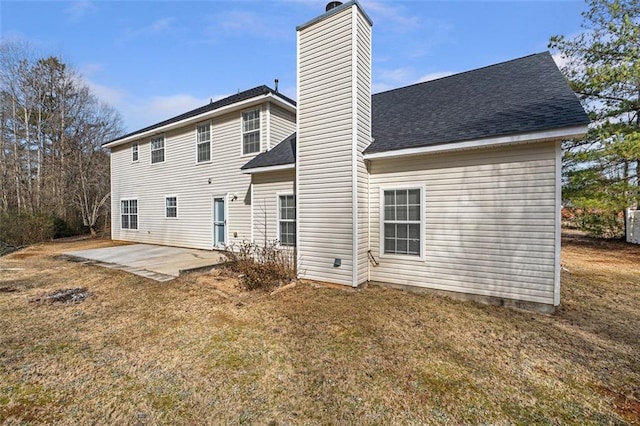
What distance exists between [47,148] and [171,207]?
1413 cm

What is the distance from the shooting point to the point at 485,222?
16.9ft

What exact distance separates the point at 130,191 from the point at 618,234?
23.3 metres

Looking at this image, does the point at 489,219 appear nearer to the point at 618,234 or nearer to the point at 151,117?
the point at 618,234

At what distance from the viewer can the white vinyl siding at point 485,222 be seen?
4.75 meters

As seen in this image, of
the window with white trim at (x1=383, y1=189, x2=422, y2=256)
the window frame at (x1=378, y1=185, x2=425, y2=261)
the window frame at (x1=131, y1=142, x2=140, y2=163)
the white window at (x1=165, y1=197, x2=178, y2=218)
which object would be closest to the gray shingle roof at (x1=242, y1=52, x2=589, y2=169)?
the window frame at (x1=378, y1=185, x2=425, y2=261)

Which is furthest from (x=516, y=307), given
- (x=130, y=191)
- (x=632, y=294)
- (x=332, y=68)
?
(x=130, y=191)

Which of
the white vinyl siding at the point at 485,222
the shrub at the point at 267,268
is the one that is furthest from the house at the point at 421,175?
the shrub at the point at 267,268

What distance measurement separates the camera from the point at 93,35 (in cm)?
953

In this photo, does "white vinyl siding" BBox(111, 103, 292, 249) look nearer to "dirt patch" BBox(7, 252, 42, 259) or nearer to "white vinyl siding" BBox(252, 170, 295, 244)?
"white vinyl siding" BBox(252, 170, 295, 244)

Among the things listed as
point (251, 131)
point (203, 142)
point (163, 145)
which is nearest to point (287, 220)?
point (251, 131)

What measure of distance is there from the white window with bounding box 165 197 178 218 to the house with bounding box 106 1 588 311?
5.79 m

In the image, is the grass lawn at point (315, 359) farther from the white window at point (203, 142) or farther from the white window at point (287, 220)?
the white window at point (203, 142)

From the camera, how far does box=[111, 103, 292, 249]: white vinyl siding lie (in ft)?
33.2

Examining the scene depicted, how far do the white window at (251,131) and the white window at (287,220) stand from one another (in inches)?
112
